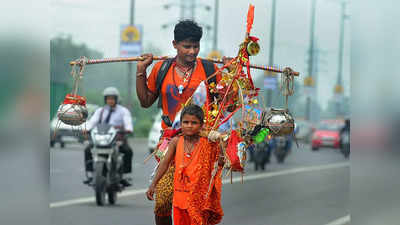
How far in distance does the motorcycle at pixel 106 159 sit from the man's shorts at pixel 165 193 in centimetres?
527

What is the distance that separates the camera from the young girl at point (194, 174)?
18.2 feet

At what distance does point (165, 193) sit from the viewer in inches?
A: 233

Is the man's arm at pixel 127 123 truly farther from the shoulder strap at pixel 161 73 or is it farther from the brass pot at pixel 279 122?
the brass pot at pixel 279 122

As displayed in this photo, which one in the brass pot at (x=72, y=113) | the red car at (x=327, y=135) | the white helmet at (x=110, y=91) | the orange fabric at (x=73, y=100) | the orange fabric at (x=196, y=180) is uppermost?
the orange fabric at (x=73, y=100)

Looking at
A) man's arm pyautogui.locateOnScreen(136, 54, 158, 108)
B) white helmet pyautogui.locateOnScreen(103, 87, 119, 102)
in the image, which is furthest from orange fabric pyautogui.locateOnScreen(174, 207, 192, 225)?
white helmet pyautogui.locateOnScreen(103, 87, 119, 102)

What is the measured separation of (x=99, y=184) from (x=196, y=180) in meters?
5.71

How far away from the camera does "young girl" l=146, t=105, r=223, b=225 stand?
18.2 feet

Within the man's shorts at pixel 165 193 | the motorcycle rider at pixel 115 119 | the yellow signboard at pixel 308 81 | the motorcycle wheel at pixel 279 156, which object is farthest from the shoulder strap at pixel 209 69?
the yellow signboard at pixel 308 81

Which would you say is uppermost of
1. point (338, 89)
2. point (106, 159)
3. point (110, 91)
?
point (110, 91)

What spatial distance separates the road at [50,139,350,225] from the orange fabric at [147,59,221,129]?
99 centimetres

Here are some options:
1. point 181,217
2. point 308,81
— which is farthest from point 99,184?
point 308,81

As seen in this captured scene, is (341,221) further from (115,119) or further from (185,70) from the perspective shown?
(185,70)

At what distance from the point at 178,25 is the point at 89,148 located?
5.75m
